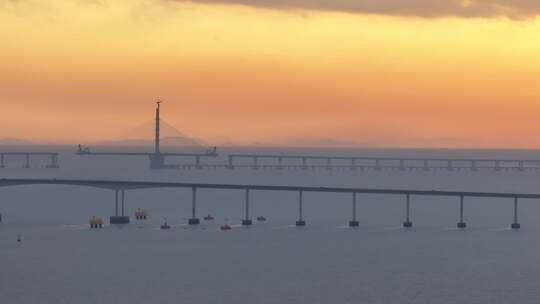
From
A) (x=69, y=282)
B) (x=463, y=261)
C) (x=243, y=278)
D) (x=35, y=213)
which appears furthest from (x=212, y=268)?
(x=35, y=213)

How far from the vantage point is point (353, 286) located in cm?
9200

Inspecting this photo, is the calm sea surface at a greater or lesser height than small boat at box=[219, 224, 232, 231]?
lesser

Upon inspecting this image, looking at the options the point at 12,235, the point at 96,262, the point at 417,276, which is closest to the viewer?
the point at 417,276

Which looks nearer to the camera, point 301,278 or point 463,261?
point 301,278

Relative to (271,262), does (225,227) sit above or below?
above

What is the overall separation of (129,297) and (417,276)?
23.3m

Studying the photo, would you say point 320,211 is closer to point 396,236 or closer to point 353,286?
point 396,236

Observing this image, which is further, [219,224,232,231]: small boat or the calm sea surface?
[219,224,232,231]: small boat

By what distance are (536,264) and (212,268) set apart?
25.8 meters

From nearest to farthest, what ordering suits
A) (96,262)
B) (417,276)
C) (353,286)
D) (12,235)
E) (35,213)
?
(353,286) < (417,276) < (96,262) < (12,235) < (35,213)

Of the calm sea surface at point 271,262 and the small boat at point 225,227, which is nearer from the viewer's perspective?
the calm sea surface at point 271,262

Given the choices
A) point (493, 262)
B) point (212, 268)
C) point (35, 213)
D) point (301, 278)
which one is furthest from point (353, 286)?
point (35, 213)

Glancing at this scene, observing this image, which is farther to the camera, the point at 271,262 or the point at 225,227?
the point at 225,227

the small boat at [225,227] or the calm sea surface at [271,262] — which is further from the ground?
the small boat at [225,227]
